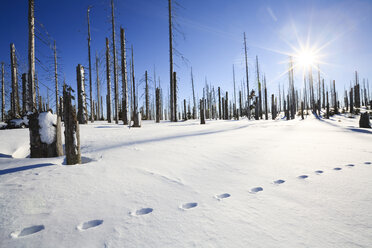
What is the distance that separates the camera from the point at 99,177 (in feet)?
5.38

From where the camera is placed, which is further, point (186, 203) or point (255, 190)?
point (255, 190)

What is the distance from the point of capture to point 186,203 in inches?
48.8

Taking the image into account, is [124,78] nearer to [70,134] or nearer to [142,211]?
[70,134]

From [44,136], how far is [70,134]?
724mm

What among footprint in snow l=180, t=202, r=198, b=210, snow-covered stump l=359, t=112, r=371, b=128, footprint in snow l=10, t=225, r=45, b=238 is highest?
snow-covered stump l=359, t=112, r=371, b=128

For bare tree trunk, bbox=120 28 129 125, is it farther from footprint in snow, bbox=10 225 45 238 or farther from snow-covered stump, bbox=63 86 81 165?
footprint in snow, bbox=10 225 45 238

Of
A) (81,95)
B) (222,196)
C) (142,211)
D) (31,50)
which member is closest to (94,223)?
(142,211)

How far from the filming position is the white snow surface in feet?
8.15

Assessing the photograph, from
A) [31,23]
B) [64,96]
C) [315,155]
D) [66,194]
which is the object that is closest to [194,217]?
[66,194]

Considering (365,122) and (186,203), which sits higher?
(365,122)

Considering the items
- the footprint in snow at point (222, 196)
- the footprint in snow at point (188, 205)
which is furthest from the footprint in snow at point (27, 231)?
the footprint in snow at point (222, 196)

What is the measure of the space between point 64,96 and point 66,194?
1425 millimetres

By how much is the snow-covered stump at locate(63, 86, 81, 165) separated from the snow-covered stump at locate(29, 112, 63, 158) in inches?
26.2

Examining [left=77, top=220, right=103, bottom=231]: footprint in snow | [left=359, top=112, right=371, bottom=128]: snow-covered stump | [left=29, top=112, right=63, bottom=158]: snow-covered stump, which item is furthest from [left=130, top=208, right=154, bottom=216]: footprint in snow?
[left=359, top=112, right=371, bottom=128]: snow-covered stump
